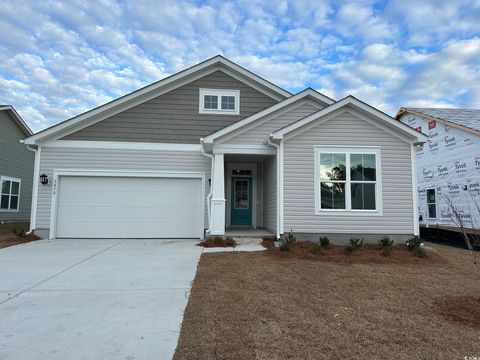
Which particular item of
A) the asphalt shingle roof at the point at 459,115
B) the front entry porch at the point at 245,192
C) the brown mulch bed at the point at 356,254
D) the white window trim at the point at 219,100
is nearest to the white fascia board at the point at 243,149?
the front entry porch at the point at 245,192

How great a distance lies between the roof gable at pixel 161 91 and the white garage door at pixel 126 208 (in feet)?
5.40

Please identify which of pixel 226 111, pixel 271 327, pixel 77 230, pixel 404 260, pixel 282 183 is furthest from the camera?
pixel 226 111

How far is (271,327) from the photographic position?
3.81 metres

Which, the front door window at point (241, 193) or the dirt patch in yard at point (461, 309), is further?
the front door window at point (241, 193)

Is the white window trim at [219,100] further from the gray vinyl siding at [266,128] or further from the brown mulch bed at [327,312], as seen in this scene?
the brown mulch bed at [327,312]

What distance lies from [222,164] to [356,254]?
14.9 ft

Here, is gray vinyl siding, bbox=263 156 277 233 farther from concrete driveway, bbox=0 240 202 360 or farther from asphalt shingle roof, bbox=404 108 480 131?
asphalt shingle roof, bbox=404 108 480 131

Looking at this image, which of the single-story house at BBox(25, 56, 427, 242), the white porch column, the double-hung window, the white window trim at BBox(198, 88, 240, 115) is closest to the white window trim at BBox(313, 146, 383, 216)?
the single-story house at BBox(25, 56, 427, 242)

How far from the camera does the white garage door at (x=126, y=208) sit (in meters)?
11.4

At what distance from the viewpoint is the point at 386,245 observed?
28.7 feet

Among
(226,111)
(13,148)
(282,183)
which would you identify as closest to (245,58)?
(226,111)

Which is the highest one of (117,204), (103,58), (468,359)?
(103,58)

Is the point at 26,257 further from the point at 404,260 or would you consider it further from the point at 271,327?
the point at 404,260

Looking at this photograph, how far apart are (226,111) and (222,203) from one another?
3.90 meters
